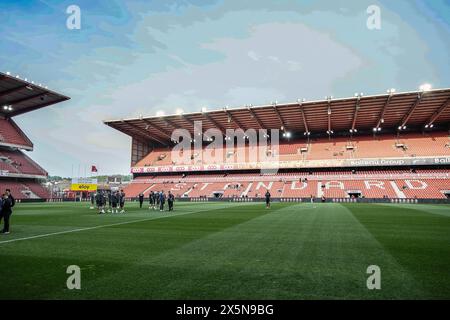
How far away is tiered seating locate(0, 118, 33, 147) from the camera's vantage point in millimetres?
51688

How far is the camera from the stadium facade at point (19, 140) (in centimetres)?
4494

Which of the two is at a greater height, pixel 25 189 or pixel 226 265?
pixel 25 189

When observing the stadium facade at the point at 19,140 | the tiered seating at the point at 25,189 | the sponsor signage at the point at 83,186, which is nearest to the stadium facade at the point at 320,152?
the sponsor signage at the point at 83,186

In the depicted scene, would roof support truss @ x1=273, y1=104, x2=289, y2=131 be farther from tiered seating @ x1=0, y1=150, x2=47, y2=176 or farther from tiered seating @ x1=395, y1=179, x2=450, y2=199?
tiered seating @ x1=0, y1=150, x2=47, y2=176

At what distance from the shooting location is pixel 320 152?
54906 millimetres

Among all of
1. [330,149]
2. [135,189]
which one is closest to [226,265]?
[330,149]

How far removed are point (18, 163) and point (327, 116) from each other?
5632 centimetres

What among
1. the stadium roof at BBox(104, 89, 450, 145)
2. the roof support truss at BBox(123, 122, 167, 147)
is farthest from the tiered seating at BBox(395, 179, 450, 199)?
the roof support truss at BBox(123, 122, 167, 147)

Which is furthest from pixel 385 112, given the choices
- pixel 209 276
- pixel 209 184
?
pixel 209 276

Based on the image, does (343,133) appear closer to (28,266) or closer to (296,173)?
(296,173)

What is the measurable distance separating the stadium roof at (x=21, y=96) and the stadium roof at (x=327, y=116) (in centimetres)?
1106

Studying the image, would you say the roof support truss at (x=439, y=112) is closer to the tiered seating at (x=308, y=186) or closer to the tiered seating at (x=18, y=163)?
the tiered seating at (x=308, y=186)

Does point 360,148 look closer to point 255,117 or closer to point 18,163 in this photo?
point 255,117
